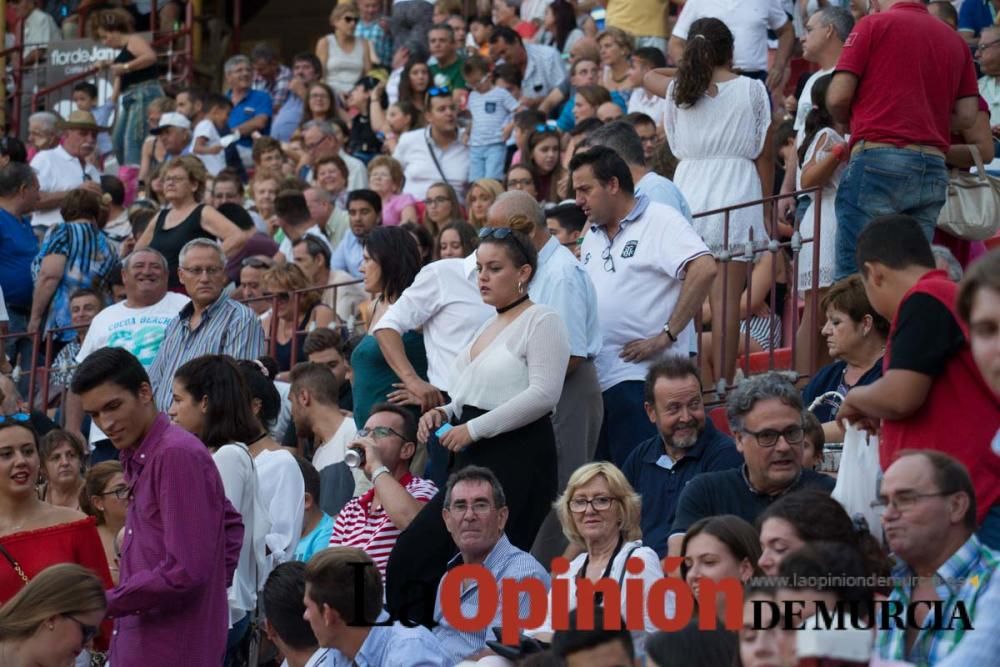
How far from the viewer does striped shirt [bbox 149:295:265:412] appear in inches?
377

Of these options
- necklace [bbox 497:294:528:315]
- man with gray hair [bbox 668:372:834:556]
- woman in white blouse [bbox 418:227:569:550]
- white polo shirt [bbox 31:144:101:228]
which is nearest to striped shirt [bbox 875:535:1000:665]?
man with gray hair [bbox 668:372:834:556]

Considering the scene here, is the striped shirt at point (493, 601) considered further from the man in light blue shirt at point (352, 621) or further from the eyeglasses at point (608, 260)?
the eyeglasses at point (608, 260)

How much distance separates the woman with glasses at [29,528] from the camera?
7.16 m

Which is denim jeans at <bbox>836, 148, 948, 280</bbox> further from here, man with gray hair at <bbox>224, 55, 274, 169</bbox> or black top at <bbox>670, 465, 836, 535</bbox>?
man with gray hair at <bbox>224, 55, 274, 169</bbox>

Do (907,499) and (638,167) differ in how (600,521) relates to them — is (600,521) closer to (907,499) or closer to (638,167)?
(907,499)

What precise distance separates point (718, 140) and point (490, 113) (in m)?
5.47

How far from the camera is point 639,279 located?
8.73 m

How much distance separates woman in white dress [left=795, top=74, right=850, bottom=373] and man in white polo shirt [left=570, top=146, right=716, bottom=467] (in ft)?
3.92

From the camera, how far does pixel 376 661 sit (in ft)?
21.5

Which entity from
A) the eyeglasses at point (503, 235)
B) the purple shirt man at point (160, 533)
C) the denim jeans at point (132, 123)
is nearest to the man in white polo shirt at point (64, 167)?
the denim jeans at point (132, 123)

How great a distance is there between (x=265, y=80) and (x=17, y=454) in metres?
12.9

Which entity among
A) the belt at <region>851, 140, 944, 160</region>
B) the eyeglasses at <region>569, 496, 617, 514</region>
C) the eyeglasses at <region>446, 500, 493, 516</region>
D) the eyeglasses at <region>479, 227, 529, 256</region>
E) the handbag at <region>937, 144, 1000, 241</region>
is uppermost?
the belt at <region>851, 140, 944, 160</region>

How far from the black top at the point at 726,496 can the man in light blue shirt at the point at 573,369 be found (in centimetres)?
135

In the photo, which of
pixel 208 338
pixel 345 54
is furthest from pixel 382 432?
pixel 345 54
